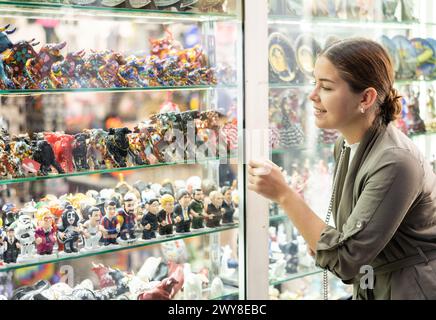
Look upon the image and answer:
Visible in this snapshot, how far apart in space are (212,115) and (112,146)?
1.74 ft

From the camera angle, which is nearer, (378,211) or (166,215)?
(378,211)

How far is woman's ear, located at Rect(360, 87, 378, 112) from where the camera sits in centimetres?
208

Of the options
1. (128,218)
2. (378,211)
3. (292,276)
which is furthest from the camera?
(292,276)

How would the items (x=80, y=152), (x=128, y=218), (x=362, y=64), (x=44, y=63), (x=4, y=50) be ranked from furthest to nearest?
(x=128, y=218)
(x=80, y=152)
(x=44, y=63)
(x=4, y=50)
(x=362, y=64)

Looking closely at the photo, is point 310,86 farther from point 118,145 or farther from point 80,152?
point 80,152

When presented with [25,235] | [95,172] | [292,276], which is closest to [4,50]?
[95,172]

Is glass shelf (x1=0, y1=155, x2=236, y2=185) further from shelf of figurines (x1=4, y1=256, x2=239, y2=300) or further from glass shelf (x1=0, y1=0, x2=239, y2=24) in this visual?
glass shelf (x1=0, y1=0, x2=239, y2=24)

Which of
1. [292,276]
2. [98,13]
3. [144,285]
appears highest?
[98,13]

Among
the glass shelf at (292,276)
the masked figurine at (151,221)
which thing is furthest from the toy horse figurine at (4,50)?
the glass shelf at (292,276)

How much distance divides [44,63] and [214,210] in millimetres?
1011

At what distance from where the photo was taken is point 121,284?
286cm

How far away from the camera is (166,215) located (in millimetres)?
2883

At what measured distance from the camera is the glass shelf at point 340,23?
10.8ft

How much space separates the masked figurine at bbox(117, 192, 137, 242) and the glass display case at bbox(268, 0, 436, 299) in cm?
77
